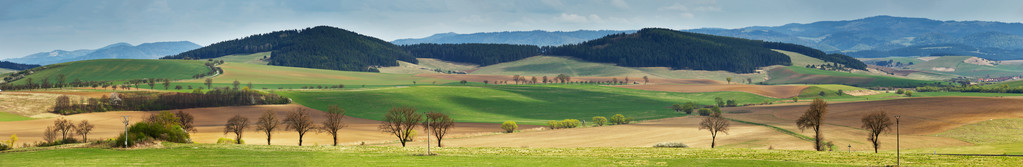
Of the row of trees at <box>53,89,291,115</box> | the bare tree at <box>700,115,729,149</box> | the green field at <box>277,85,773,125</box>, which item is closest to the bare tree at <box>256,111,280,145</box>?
the green field at <box>277,85,773,125</box>

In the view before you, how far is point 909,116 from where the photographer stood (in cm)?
10119

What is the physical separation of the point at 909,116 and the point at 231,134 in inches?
3926

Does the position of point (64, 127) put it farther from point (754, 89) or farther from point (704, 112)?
point (754, 89)

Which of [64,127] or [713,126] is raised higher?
[713,126]

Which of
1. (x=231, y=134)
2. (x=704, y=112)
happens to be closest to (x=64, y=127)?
(x=231, y=134)

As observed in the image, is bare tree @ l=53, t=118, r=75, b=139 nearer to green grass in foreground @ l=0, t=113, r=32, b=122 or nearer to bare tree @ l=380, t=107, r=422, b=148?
green grass in foreground @ l=0, t=113, r=32, b=122

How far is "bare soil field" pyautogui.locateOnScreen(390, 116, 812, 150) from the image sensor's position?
7444cm

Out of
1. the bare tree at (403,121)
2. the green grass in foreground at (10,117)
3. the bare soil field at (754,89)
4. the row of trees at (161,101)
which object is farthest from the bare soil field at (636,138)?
the bare soil field at (754,89)

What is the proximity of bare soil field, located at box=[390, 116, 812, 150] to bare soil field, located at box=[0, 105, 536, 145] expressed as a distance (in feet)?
38.7

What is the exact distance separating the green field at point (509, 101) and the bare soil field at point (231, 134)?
10.8 meters

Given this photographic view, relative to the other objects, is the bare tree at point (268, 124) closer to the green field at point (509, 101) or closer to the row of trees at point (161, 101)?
the green field at point (509, 101)

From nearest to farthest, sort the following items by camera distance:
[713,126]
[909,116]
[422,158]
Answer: [422,158] < [713,126] < [909,116]

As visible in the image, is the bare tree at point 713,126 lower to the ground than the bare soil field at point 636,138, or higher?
higher

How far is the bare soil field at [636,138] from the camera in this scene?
2931 inches
